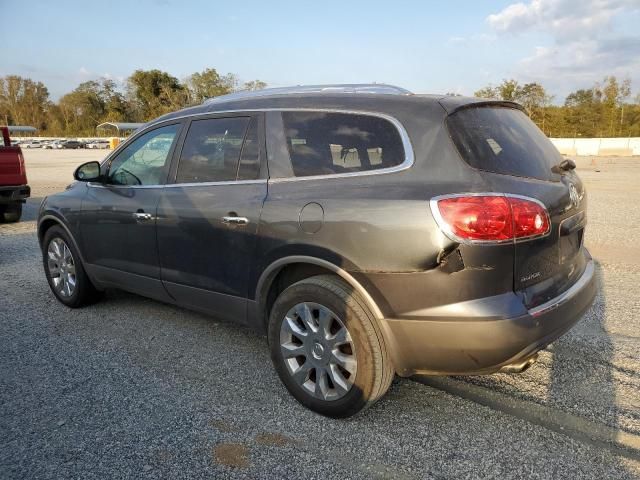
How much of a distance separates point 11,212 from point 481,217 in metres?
10.3

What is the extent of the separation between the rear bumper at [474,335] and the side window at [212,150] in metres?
1.58

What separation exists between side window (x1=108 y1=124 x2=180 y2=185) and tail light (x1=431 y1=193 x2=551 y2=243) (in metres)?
2.29

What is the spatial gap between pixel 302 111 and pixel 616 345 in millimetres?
2914

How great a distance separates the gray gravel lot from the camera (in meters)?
2.52

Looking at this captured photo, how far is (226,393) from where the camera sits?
3.24m

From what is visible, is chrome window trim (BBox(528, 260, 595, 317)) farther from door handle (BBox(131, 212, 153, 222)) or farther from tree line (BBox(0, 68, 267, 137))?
tree line (BBox(0, 68, 267, 137))

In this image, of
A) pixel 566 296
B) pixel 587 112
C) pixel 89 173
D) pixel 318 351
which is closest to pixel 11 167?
pixel 89 173

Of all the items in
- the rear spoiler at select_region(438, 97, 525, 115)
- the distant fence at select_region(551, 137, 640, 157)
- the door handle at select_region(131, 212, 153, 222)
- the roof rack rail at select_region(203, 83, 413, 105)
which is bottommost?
the distant fence at select_region(551, 137, 640, 157)

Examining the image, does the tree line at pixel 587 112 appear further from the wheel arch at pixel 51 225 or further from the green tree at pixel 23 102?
the green tree at pixel 23 102

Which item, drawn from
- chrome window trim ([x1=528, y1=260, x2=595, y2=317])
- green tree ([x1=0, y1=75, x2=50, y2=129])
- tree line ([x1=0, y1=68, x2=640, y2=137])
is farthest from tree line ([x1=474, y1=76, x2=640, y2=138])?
green tree ([x1=0, y1=75, x2=50, y2=129])

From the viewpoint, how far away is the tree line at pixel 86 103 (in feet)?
307

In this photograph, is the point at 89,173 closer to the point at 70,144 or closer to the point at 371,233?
the point at 371,233

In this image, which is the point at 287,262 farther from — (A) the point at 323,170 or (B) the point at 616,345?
(B) the point at 616,345

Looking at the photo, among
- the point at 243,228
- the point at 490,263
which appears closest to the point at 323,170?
the point at 243,228
